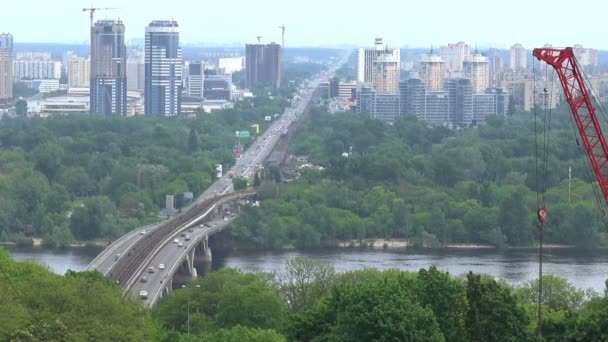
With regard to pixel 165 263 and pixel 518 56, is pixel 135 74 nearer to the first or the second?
pixel 518 56

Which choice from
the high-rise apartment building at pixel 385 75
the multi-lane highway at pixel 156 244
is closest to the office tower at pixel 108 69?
the high-rise apartment building at pixel 385 75

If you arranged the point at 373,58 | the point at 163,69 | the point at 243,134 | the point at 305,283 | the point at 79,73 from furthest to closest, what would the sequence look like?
the point at 79,73 → the point at 373,58 → the point at 163,69 → the point at 243,134 → the point at 305,283

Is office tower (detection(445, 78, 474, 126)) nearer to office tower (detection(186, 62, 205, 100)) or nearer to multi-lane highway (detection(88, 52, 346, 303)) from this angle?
multi-lane highway (detection(88, 52, 346, 303))

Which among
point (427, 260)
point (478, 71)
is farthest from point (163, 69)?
point (427, 260)

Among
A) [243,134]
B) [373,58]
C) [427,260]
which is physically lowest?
[427,260]

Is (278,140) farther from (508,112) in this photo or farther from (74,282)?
(74,282)

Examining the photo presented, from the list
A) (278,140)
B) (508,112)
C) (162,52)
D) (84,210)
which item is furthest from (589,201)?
(162,52)
